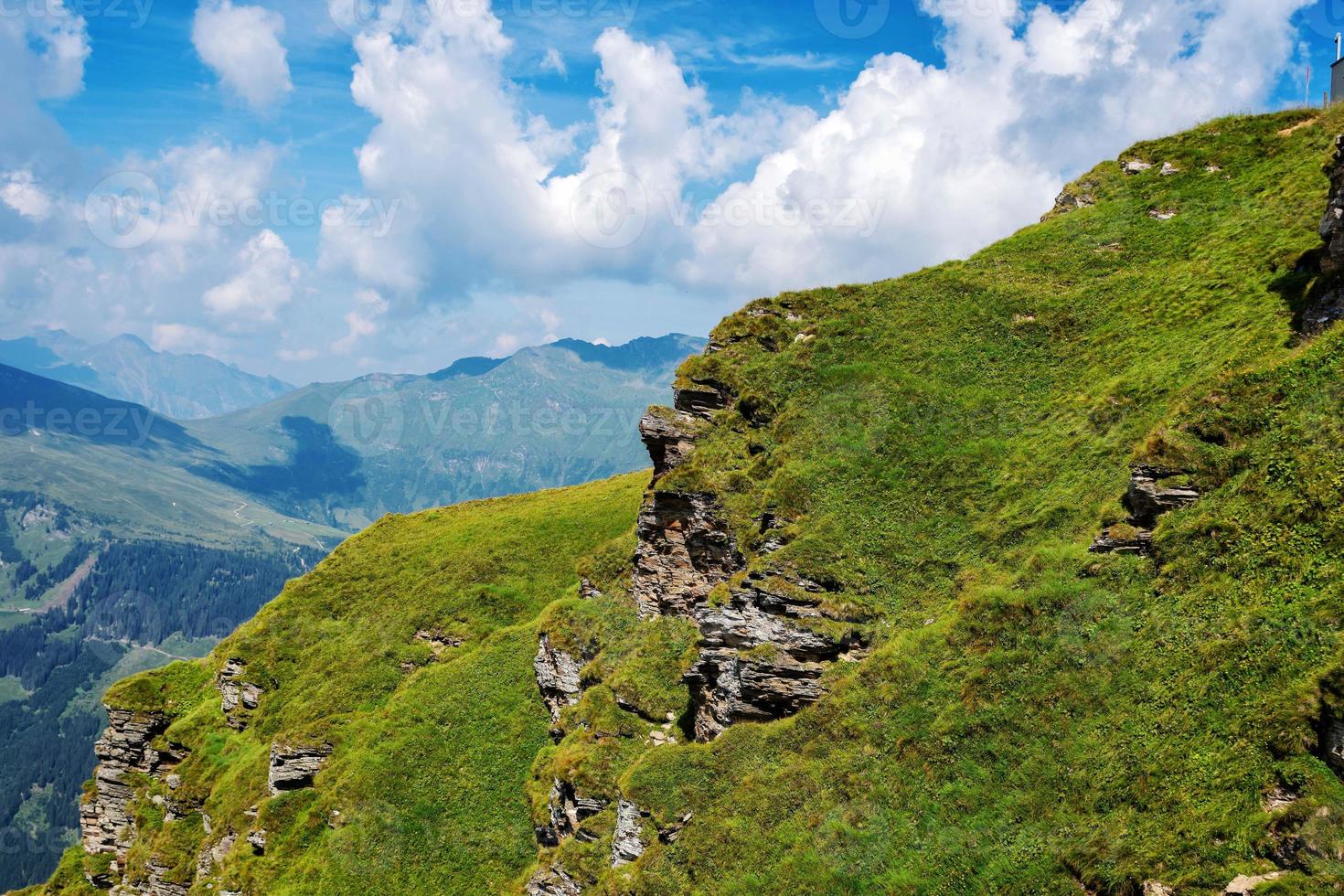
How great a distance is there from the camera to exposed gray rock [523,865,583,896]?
39.7 metres

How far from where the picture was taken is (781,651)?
37281mm

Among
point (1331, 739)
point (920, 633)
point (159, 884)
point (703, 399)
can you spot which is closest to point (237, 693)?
point (159, 884)

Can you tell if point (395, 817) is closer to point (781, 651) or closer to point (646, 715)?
point (646, 715)

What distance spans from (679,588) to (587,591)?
1174 centimetres

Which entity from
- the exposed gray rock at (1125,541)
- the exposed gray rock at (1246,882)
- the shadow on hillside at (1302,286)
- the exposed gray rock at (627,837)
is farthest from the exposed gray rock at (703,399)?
the exposed gray rock at (1246,882)

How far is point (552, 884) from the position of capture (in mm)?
41281

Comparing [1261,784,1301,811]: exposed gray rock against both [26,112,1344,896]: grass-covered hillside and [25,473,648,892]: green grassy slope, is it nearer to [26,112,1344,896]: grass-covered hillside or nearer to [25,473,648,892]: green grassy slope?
[26,112,1344,896]: grass-covered hillside

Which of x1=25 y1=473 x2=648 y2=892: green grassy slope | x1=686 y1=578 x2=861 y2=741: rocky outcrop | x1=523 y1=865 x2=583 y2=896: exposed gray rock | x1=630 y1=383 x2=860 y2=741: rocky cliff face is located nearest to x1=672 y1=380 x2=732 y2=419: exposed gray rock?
x1=630 y1=383 x2=860 y2=741: rocky cliff face

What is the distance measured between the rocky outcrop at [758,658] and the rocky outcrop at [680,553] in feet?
22.6

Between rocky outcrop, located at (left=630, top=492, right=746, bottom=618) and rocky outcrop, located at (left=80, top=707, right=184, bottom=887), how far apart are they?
52.3m

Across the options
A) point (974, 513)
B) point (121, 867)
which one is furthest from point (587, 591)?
point (121, 867)

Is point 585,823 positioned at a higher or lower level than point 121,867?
higher

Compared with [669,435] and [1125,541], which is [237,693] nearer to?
[669,435]

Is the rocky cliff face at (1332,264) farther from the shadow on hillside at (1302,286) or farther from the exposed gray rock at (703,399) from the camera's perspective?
the exposed gray rock at (703,399)
